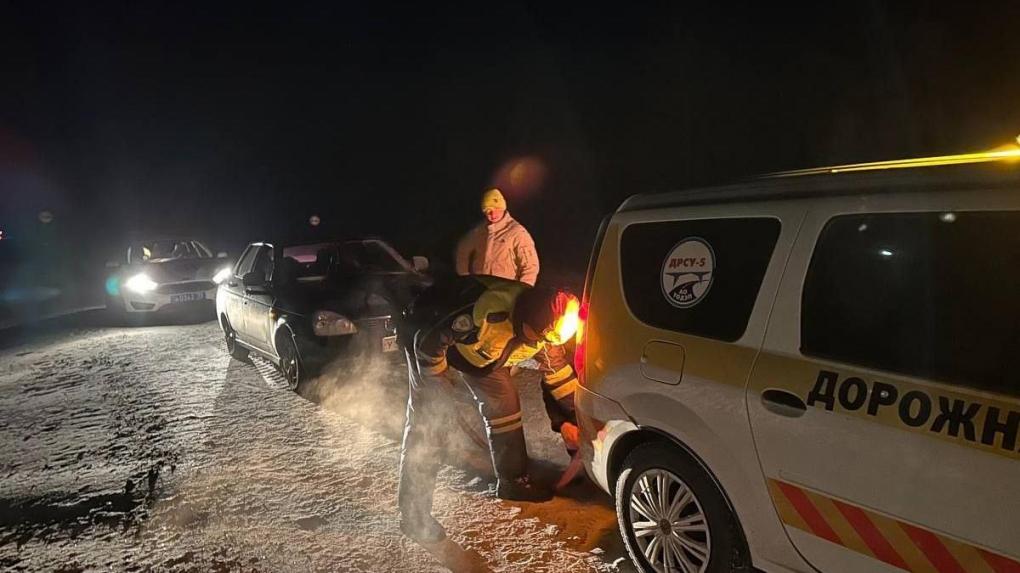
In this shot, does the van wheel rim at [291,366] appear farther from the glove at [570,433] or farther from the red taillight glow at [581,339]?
the red taillight glow at [581,339]

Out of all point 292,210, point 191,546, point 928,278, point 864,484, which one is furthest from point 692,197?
point 292,210

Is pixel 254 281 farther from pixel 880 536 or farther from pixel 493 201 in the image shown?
pixel 880 536

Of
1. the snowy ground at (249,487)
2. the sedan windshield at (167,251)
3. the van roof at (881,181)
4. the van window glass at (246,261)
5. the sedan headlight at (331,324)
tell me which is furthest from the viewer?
the sedan windshield at (167,251)

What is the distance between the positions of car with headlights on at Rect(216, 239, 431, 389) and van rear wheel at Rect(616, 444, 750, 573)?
2872 millimetres

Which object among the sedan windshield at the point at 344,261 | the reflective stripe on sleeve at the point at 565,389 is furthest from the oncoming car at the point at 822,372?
the sedan windshield at the point at 344,261

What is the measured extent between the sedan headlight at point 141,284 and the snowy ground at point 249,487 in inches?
184

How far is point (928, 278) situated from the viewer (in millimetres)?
1971

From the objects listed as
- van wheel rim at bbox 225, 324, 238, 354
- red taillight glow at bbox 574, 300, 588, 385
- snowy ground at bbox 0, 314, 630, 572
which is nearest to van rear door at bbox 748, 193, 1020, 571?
red taillight glow at bbox 574, 300, 588, 385

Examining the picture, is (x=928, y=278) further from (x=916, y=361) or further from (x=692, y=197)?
(x=692, y=197)

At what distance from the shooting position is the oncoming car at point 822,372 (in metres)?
1.81

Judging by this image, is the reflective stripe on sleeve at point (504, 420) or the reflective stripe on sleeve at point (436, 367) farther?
the reflective stripe on sleeve at point (504, 420)

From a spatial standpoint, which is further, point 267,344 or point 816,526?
point 267,344

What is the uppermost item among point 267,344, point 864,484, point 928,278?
point 928,278

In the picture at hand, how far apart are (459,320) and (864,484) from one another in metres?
2.01
